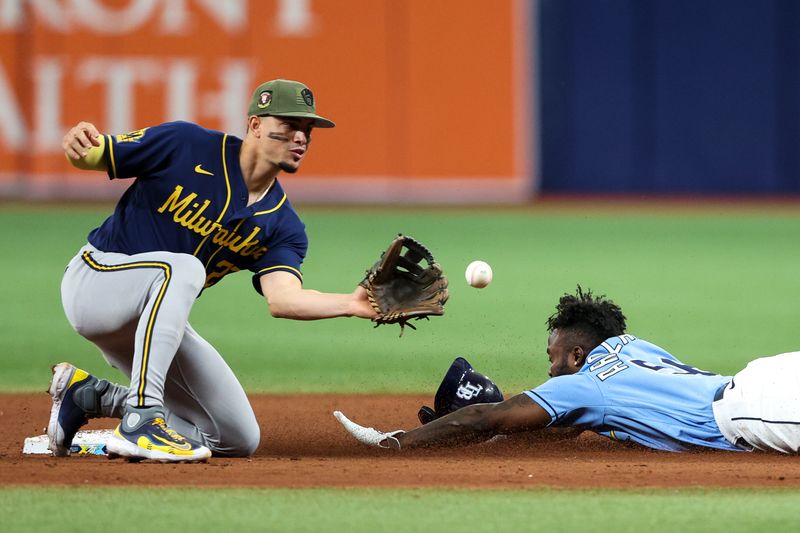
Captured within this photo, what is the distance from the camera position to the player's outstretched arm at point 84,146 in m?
5.09

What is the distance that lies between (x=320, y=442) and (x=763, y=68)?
14.2 meters

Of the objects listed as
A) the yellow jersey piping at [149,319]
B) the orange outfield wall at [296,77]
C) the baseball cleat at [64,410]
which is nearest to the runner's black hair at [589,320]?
the yellow jersey piping at [149,319]

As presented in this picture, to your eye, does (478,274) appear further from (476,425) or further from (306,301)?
(306,301)

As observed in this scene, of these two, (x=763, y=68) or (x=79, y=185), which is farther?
(x=763, y=68)

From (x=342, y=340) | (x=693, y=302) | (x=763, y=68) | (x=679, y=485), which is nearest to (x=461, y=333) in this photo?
(x=342, y=340)

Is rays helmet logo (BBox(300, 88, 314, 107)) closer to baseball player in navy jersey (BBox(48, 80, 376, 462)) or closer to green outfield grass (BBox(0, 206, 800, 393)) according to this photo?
baseball player in navy jersey (BBox(48, 80, 376, 462))

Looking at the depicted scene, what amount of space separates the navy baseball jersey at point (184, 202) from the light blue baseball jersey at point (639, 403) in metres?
1.21

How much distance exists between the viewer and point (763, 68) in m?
18.7

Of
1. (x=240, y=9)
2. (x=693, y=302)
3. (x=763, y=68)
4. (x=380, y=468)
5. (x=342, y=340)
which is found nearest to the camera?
(x=380, y=468)

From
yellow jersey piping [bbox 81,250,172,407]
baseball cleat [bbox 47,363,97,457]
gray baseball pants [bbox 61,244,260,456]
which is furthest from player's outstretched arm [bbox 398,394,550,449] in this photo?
Answer: baseball cleat [bbox 47,363,97,457]

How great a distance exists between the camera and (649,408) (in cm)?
539

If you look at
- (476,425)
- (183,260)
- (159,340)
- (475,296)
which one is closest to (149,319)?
(159,340)

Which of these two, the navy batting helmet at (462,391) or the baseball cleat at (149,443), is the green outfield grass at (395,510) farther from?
the navy batting helmet at (462,391)

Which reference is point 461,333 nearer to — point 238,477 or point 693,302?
point 693,302
